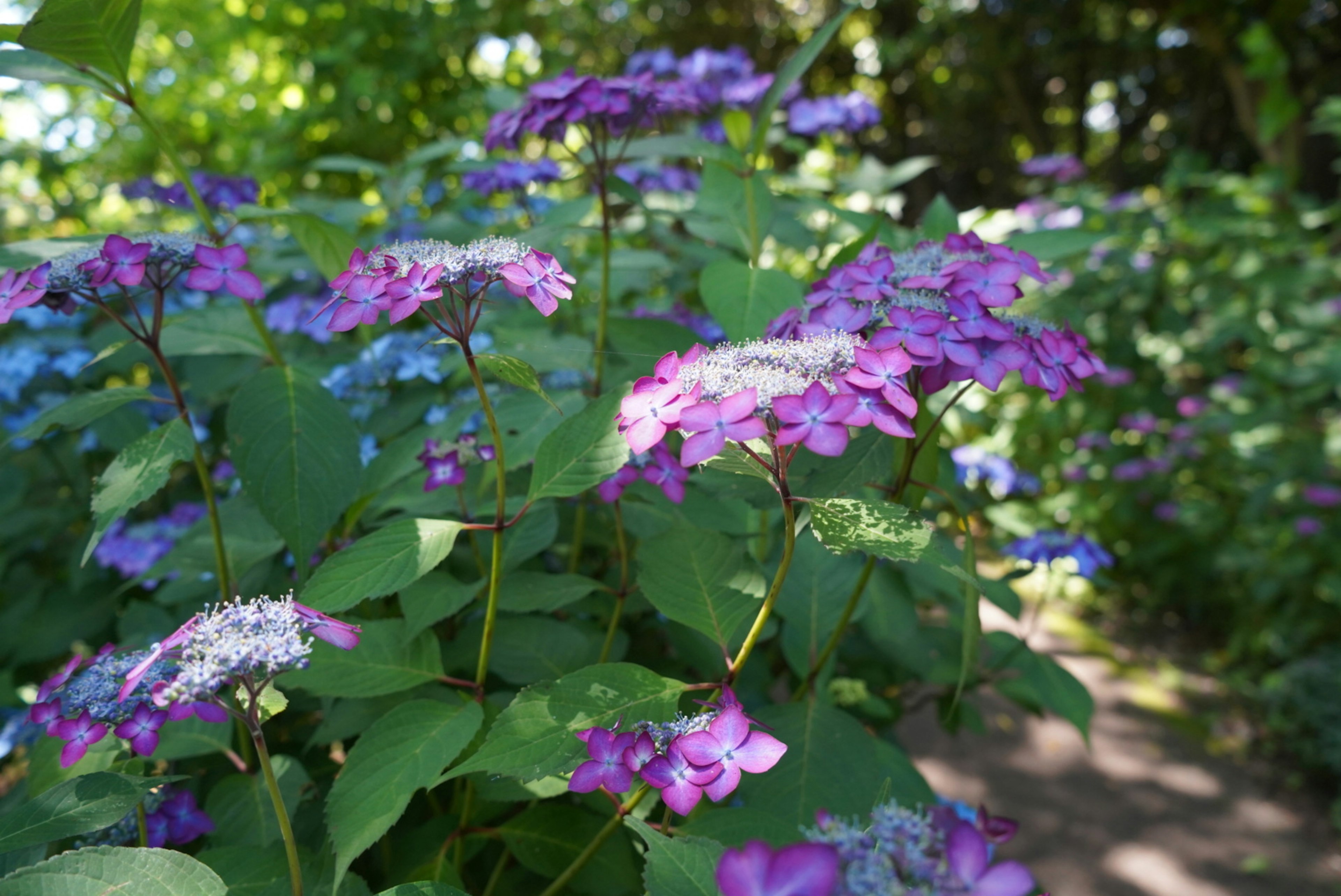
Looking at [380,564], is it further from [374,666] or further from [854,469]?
[854,469]

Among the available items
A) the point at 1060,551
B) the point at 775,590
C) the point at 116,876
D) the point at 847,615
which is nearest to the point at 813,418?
the point at 775,590

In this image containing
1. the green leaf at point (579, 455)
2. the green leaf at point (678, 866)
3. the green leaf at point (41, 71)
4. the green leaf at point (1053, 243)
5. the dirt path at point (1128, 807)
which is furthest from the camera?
the dirt path at point (1128, 807)

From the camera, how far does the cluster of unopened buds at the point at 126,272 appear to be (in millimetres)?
778

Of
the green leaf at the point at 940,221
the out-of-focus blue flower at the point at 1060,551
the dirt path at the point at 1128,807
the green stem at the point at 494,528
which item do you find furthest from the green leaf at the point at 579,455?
the dirt path at the point at 1128,807

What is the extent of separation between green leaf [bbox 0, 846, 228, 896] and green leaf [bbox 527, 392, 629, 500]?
1.18ft

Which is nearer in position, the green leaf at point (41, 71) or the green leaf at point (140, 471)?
the green leaf at point (140, 471)

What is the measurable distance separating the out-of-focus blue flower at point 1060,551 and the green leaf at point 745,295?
2.61ft

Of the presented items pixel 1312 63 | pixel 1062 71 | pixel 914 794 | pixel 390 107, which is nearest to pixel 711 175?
pixel 914 794

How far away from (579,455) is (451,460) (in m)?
0.26

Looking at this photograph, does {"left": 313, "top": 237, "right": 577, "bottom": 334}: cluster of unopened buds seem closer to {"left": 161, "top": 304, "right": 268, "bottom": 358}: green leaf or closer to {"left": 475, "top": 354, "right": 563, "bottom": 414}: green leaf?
{"left": 475, "top": 354, "right": 563, "bottom": 414}: green leaf

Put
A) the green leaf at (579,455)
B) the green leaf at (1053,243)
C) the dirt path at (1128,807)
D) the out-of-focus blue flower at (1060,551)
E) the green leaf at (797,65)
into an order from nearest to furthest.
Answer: the green leaf at (579,455), the green leaf at (797,65), the green leaf at (1053,243), the out-of-focus blue flower at (1060,551), the dirt path at (1128,807)

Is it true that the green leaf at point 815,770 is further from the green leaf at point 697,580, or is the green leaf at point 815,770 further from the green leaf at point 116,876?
the green leaf at point 116,876

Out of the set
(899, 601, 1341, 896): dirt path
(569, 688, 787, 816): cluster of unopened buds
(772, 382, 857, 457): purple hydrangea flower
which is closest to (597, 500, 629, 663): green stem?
(569, 688, 787, 816): cluster of unopened buds

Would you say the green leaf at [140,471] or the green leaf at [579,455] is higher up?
the green leaf at [579,455]
